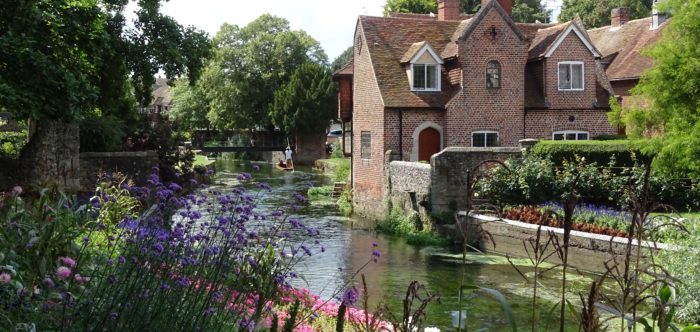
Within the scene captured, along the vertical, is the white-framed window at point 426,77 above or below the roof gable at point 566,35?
below

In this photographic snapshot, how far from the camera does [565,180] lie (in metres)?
21.1

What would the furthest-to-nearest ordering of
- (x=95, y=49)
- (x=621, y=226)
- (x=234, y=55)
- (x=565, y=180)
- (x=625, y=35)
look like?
1. (x=234, y=55)
2. (x=625, y=35)
3. (x=565, y=180)
4. (x=621, y=226)
5. (x=95, y=49)

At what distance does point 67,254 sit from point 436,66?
886 inches

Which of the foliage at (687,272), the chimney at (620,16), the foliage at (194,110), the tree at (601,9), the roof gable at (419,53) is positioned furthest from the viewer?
the foliage at (194,110)

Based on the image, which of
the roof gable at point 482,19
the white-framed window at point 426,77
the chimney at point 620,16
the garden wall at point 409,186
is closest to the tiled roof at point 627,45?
the chimney at point 620,16

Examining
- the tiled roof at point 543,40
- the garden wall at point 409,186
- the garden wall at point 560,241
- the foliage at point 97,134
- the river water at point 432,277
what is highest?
the tiled roof at point 543,40

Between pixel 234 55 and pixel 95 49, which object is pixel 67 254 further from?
pixel 234 55

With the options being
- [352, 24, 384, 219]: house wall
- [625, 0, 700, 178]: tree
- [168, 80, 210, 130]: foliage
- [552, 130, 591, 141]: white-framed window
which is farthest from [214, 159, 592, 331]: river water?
[168, 80, 210, 130]: foliage

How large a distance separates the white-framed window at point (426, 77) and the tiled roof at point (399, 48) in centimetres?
26

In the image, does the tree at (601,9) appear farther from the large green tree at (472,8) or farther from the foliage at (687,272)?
the foliage at (687,272)

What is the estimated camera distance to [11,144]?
23922 mm

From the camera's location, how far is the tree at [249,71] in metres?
65.3

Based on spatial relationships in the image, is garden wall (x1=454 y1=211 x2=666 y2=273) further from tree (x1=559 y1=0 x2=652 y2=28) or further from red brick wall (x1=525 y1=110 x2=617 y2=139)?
tree (x1=559 y1=0 x2=652 y2=28)

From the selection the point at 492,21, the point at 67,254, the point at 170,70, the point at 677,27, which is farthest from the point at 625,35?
the point at 67,254
